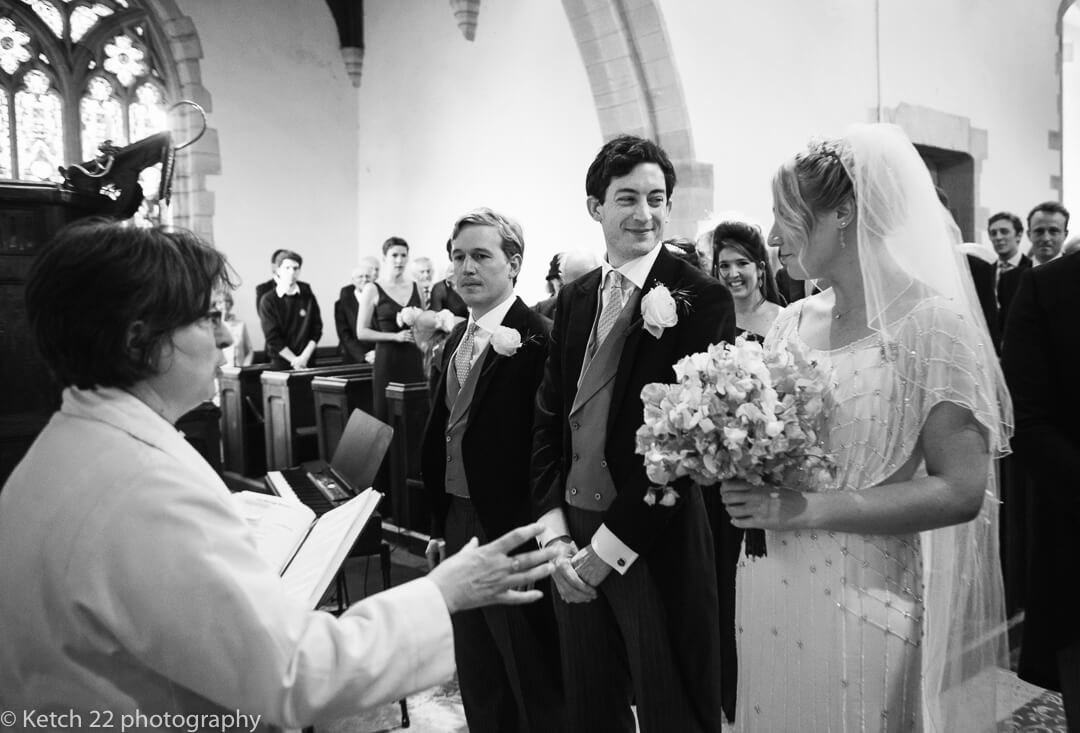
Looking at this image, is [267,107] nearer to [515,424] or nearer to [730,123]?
[730,123]

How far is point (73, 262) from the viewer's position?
1.10 meters

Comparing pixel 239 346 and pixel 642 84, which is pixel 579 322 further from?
pixel 239 346

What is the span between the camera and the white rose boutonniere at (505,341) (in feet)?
7.72

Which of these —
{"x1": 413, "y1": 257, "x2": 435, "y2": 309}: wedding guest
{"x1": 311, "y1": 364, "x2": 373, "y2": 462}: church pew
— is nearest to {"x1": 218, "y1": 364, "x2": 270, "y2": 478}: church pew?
{"x1": 311, "y1": 364, "x2": 373, "y2": 462}: church pew

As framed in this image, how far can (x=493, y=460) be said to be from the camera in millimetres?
2385

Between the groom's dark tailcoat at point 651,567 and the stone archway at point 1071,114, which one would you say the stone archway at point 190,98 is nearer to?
the groom's dark tailcoat at point 651,567

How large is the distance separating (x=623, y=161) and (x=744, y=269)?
110 centimetres

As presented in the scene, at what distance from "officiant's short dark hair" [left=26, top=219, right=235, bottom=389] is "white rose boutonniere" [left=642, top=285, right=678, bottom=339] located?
110 cm

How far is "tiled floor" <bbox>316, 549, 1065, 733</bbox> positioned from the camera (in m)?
2.86

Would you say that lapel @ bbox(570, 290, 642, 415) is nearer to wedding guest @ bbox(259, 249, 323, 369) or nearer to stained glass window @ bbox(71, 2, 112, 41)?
wedding guest @ bbox(259, 249, 323, 369)

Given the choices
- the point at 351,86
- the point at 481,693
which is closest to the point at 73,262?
the point at 481,693

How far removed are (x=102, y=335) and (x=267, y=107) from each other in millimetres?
9437

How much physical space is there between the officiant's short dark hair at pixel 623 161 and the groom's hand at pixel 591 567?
36.1 inches

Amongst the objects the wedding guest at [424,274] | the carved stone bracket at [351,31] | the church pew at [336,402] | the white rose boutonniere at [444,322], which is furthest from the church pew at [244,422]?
the carved stone bracket at [351,31]
